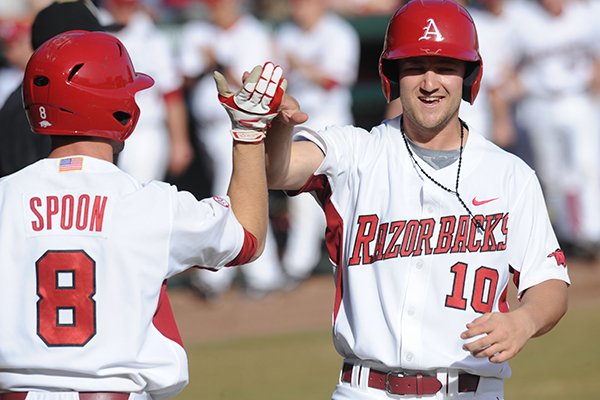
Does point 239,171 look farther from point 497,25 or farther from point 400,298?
point 497,25

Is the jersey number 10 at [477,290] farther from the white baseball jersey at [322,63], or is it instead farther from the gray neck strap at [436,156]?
the white baseball jersey at [322,63]

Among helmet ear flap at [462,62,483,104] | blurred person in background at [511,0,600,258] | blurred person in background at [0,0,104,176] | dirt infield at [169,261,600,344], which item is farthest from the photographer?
blurred person in background at [511,0,600,258]

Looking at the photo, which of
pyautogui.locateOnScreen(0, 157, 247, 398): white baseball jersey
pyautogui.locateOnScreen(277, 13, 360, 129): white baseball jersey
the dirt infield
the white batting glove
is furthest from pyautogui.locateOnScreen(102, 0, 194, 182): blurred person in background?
pyautogui.locateOnScreen(0, 157, 247, 398): white baseball jersey

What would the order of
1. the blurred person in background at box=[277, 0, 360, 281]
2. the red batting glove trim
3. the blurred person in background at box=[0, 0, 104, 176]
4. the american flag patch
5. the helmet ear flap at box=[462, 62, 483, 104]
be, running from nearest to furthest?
the american flag patch < the red batting glove trim < the helmet ear flap at box=[462, 62, 483, 104] < the blurred person in background at box=[0, 0, 104, 176] < the blurred person in background at box=[277, 0, 360, 281]

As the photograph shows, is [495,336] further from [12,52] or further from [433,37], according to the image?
[12,52]

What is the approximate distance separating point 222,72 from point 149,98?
2.12 feet

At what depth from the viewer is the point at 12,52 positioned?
877 centimetres

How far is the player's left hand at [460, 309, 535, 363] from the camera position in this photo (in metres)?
3.46

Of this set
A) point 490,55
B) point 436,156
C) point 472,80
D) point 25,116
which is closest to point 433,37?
point 472,80

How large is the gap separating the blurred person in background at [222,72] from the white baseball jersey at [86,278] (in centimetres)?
596

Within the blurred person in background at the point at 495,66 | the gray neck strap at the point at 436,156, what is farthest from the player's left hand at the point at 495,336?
the blurred person in background at the point at 495,66

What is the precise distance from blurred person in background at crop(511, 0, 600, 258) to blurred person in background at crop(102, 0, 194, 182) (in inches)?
120

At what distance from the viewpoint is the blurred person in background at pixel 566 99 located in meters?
10.2

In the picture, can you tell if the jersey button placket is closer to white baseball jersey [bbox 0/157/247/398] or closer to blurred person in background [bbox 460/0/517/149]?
white baseball jersey [bbox 0/157/247/398]
